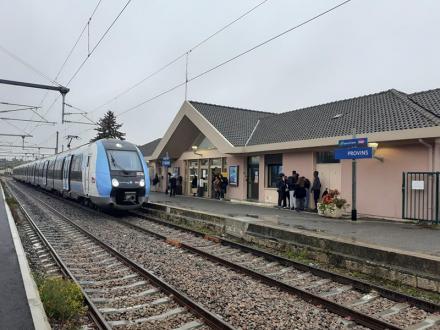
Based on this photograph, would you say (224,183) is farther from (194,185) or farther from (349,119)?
(349,119)

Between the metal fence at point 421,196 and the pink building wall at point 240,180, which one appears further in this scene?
the pink building wall at point 240,180

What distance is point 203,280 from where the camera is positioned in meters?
7.63

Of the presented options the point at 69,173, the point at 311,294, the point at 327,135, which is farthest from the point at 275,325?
the point at 69,173

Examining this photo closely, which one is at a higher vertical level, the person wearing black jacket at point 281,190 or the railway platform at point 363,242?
the person wearing black jacket at point 281,190

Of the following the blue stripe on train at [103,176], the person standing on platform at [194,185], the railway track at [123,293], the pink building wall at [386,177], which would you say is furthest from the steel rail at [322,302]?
the person standing on platform at [194,185]

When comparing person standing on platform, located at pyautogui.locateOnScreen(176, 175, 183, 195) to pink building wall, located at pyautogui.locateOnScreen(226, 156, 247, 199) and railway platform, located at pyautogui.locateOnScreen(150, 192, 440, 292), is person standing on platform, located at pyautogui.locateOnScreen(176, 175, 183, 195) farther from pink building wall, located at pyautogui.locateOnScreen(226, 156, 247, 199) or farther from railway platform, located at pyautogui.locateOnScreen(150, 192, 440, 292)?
railway platform, located at pyautogui.locateOnScreen(150, 192, 440, 292)

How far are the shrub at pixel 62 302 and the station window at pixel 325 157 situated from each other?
42.8ft

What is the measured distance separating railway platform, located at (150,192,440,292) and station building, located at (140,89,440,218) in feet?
6.81

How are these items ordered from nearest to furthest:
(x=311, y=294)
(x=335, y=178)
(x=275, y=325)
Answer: (x=275, y=325), (x=311, y=294), (x=335, y=178)

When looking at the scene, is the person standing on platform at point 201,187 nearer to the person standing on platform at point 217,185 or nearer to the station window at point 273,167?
the person standing on platform at point 217,185

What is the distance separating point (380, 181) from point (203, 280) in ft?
31.5

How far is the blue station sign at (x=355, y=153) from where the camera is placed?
13070mm

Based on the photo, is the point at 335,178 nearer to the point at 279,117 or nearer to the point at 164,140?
the point at 279,117

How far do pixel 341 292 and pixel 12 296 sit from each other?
5.13m
